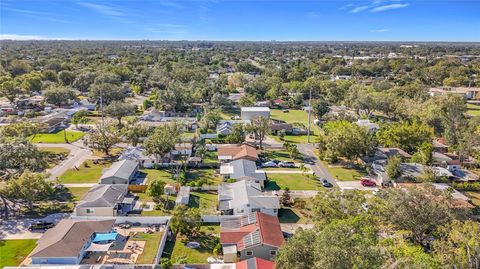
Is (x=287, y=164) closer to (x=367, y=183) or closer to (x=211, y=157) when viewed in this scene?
(x=367, y=183)

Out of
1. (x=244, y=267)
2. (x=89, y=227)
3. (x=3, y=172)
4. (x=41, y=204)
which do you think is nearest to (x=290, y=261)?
(x=244, y=267)

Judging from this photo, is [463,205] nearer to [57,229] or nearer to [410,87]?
[57,229]

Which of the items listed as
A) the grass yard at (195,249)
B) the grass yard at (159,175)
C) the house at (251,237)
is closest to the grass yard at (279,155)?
the grass yard at (159,175)

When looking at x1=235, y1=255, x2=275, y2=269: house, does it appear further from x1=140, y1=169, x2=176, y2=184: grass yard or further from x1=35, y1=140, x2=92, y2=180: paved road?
x1=35, y1=140, x2=92, y2=180: paved road

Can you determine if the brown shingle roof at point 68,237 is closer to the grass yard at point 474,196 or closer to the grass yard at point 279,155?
the grass yard at point 279,155

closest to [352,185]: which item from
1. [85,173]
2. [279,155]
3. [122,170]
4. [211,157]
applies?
[279,155]

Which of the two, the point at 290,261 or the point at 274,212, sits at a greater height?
the point at 290,261

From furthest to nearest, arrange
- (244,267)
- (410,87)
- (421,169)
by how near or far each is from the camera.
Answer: (410,87) < (421,169) < (244,267)

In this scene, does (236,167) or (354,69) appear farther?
(354,69)
